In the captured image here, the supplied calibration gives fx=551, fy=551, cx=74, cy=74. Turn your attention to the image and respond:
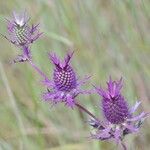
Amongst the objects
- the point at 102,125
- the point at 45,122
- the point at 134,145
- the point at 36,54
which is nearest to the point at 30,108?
the point at 45,122

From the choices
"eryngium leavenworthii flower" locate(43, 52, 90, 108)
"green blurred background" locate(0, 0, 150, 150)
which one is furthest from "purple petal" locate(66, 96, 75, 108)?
"green blurred background" locate(0, 0, 150, 150)

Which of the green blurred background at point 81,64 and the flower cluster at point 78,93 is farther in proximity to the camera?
the green blurred background at point 81,64

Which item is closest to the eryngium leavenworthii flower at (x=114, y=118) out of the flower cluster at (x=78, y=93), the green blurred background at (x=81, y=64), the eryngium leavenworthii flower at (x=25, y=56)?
the flower cluster at (x=78, y=93)

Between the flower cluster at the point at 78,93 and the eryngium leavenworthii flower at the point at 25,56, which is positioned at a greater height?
the eryngium leavenworthii flower at the point at 25,56

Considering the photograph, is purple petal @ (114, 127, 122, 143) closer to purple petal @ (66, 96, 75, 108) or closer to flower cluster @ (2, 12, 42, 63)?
purple petal @ (66, 96, 75, 108)

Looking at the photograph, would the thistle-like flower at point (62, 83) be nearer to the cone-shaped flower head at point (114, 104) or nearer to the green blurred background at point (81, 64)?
the cone-shaped flower head at point (114, 104)

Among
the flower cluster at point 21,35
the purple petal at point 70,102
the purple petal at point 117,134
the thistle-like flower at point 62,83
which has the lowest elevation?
the purple petal at point 117,134

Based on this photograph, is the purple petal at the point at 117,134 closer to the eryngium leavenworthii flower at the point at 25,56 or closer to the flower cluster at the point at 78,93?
the flower cluster at the point at 78,93
